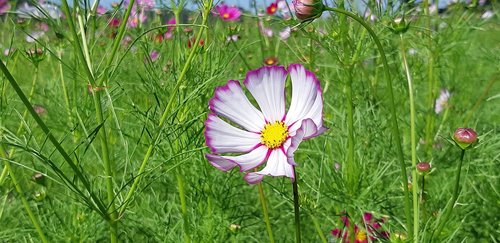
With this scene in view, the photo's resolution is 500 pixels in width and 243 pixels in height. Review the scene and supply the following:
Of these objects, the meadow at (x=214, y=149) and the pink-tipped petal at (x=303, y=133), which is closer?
the pink-tipped petal at (x=303, y=133)

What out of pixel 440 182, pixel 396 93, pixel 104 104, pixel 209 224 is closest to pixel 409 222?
pixel 209 224

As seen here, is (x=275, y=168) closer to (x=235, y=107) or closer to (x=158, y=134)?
(x=235, y=107)

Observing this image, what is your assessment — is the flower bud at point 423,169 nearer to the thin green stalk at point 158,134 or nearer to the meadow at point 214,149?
the meadow at point 214,149

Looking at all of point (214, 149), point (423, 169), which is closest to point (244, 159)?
point (214, 149)

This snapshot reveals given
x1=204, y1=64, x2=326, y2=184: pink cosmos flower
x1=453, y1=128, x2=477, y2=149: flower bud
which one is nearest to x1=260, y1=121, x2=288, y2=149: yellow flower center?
x1=204, y1=64, x2=326, y2=184: pink cosmos flower

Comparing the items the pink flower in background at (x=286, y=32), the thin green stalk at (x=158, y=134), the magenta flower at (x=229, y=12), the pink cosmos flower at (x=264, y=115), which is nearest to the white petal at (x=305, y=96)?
the pink cosmos flower at (x=264, y=115)

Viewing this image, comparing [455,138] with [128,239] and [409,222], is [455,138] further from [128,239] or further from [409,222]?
[128,239]
